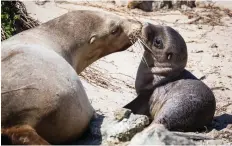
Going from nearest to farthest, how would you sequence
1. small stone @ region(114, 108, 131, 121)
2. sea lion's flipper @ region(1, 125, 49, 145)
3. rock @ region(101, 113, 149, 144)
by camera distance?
sea lion's flipper @ region(1, 125, 49, 145), rock @ region(101, 113, 149, 144), small stone @ region(114, 108, 131, 121)

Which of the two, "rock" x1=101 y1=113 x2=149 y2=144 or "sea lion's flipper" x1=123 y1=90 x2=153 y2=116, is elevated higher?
"rock" x1=101 y1=113 x2=149 y2=144

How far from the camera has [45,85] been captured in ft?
14.7

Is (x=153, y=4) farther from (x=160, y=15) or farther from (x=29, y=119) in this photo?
(x=29, y=119)

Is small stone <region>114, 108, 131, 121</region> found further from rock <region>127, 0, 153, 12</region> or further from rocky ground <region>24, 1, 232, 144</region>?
rock <region>127, 0, 153, 12</region>

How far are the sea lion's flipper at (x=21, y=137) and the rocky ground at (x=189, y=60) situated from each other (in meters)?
1.55

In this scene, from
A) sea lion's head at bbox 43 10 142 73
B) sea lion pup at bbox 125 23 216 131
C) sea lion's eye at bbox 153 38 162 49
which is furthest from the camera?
sea lion's eye at bbox 153 38 162 49

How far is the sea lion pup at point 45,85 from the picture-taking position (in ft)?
14.1

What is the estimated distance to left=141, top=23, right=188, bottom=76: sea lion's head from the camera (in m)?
6.42

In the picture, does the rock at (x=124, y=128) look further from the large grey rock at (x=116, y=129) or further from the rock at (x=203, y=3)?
the rock at (x=203, y=3)

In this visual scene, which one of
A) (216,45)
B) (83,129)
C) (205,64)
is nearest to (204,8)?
(216,45)

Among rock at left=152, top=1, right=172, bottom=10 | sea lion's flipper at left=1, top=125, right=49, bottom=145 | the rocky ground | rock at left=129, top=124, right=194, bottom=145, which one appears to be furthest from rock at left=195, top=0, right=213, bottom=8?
sea lion's flipper at left=1, top=125, right=49, bottom=145

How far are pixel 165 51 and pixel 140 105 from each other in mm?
749

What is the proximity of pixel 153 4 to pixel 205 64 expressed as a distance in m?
2.96

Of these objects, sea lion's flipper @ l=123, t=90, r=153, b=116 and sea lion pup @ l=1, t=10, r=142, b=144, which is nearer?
sea lion pup @ l=1, t=10, r=142, b=144
